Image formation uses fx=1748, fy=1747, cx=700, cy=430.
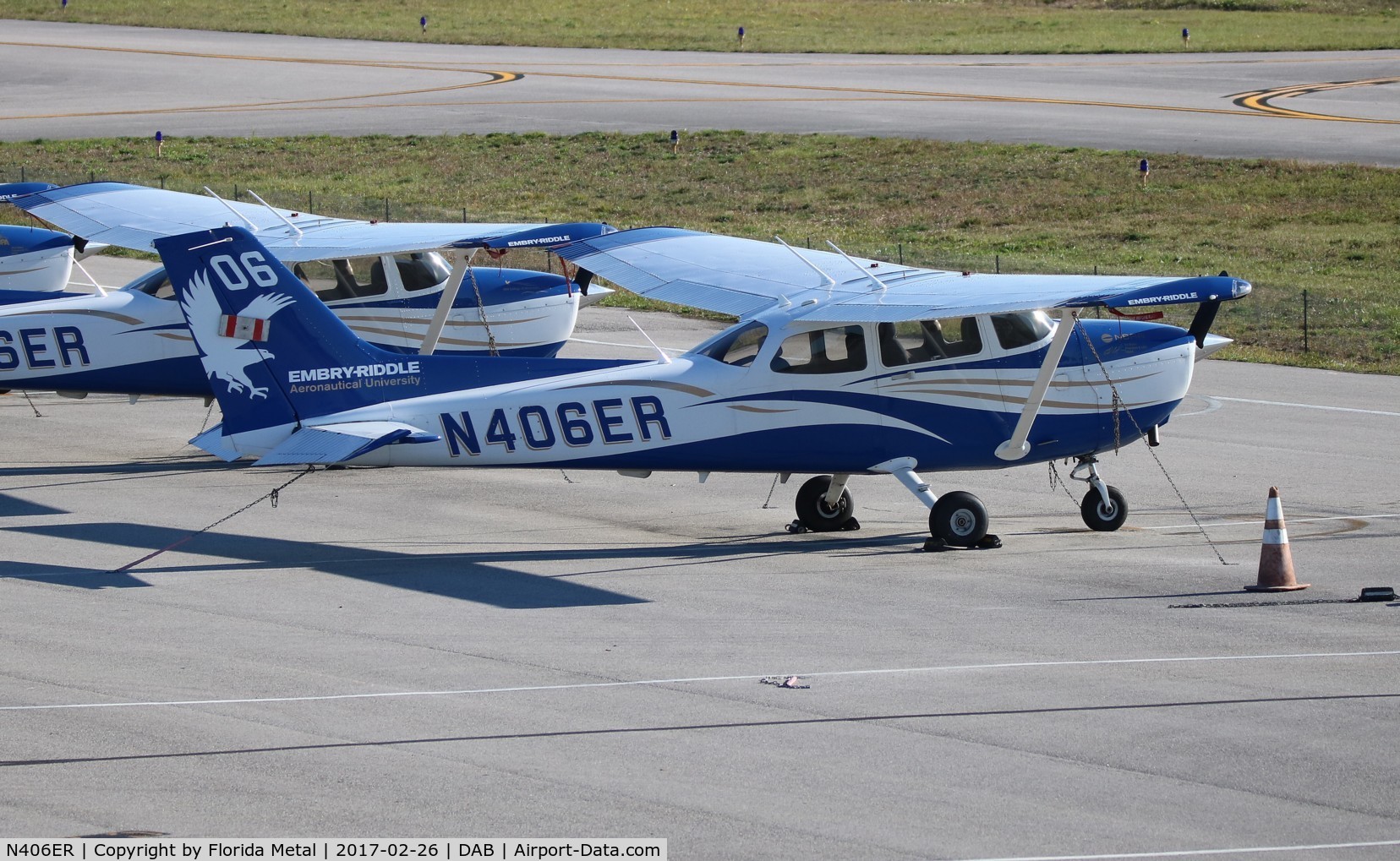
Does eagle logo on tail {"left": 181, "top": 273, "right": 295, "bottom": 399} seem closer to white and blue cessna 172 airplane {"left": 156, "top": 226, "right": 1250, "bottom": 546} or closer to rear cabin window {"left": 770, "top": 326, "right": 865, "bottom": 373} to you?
white and blue cessna 172 airplane {"left": 156, "top": 226, "right": 1250, "bottom": 546}

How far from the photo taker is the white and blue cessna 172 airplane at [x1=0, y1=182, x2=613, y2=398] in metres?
18.8

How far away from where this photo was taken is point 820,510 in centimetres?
1627

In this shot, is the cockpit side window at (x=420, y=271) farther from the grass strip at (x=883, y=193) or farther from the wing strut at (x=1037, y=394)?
the grass strip at (x=883, y=193)

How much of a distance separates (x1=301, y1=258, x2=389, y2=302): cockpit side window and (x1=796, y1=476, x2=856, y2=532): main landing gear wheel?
6.31 meters

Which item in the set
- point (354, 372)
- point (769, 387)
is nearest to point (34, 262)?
point (354, 372)

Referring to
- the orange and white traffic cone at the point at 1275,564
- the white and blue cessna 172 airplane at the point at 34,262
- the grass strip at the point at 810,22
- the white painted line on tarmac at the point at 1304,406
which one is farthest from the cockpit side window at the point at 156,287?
the grass strip at the point at 810,22

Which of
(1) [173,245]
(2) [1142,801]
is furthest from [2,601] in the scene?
(2) [1142,801]

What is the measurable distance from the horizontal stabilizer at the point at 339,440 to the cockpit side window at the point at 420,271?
566cm

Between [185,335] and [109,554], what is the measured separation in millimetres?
4451

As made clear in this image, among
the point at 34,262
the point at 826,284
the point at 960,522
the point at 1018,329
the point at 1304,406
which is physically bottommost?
the point at 960,522

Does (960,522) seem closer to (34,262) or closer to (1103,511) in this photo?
(1103,511)

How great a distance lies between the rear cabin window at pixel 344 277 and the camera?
1986 cm

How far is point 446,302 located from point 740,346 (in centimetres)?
474

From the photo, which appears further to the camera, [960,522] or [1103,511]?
[1103,511]
